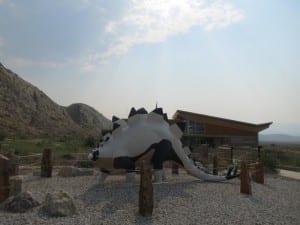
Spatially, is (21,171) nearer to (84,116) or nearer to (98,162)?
(98,162)

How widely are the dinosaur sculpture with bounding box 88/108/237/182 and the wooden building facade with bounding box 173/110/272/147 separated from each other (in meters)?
18.4

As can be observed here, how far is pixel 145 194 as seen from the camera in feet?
23.7

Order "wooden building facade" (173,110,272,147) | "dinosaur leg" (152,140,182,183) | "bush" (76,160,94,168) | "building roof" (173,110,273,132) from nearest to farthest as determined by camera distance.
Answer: "dinosaur leg" (152,140,182,183)
"bush" (76,160,94,168)
"building roof" (173,110,273,132)
"wooden building facade" (173,110,272,147)

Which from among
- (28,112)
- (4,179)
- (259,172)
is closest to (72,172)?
(4,179)

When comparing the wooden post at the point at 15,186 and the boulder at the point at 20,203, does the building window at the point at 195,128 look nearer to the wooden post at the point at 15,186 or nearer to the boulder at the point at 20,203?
the wooden post at the point at 15,186

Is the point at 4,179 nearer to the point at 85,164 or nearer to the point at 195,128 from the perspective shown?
the point at 85,164

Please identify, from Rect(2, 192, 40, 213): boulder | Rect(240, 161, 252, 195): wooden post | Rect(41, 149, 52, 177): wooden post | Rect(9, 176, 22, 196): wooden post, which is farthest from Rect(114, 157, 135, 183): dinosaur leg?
Rect(41, 149, 52, 177): wooden post

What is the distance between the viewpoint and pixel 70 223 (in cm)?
647

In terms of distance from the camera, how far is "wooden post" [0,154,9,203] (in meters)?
7.82

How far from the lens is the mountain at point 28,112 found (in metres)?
44.4

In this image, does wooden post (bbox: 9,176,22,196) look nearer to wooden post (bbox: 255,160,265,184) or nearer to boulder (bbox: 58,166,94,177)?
boulder (bbox: 58,166,94,177)

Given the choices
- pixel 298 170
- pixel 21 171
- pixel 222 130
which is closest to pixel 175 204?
pixel 21 171

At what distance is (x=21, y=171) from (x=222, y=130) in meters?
21.0

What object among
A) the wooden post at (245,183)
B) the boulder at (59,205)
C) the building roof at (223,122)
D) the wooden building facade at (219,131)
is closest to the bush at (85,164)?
the wooden post at (245,183)
